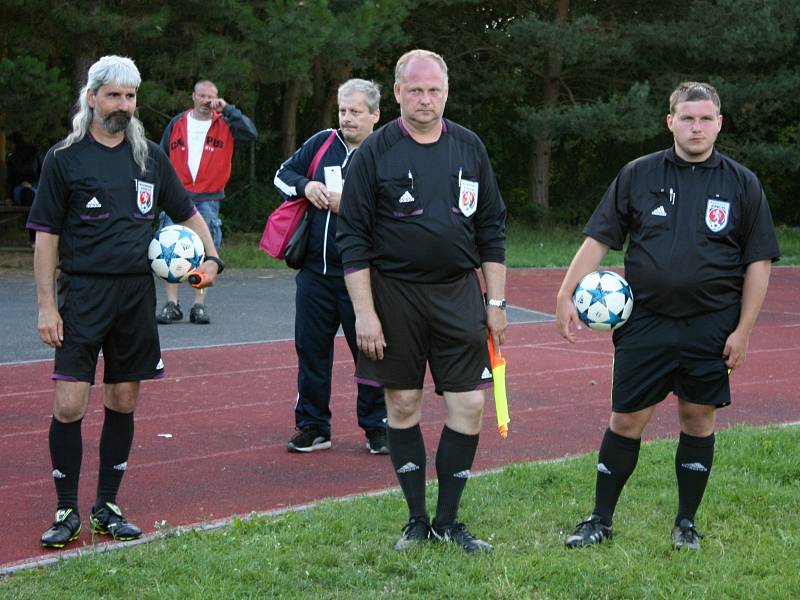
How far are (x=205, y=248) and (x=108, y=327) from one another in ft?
2.19

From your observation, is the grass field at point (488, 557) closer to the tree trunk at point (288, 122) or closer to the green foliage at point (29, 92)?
the green foliage at point (29, 92)

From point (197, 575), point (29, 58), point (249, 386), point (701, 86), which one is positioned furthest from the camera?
point (29, 58)

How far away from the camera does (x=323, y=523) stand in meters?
5.70

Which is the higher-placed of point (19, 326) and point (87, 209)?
point (87, 209)

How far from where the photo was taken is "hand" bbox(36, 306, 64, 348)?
5.51 metres

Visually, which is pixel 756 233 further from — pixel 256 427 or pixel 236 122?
pixel 236 122

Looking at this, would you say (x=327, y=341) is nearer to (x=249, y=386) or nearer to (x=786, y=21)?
(x=249, y=386)

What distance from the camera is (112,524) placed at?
223 inches

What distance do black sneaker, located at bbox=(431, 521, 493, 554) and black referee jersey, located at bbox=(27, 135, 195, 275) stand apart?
5.72 feet

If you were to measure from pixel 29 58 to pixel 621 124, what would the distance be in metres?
12.4

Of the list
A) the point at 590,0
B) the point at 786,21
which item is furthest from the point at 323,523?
the point at 590,0

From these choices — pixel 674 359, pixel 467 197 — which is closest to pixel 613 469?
pixel 674 359

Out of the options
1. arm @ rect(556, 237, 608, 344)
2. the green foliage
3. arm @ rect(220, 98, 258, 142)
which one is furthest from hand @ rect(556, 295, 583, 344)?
the green foliage

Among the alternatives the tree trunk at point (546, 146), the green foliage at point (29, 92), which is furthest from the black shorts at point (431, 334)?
the tree trunk at point (546, 146)
